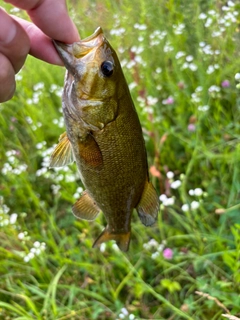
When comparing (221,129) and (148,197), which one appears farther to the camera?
(221,129)

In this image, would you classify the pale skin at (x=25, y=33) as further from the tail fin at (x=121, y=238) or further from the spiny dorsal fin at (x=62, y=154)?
the tail fin at (x=121, y=238)

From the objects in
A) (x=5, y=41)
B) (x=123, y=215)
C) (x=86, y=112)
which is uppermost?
(x=5, y=41)

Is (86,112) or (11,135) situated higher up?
(86,112)

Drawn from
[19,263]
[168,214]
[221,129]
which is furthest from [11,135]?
[221,129]

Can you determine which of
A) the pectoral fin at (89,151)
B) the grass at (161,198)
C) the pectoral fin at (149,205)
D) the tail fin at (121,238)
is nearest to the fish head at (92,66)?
the pectoral fin at (89,151)

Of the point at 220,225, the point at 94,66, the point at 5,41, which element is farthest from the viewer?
the point at 220,225

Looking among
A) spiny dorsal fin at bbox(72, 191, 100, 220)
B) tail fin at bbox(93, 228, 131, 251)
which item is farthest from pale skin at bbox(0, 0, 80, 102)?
tail fin at bbox(93, 228, 131, 251)

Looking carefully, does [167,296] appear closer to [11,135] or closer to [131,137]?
[131,137]
